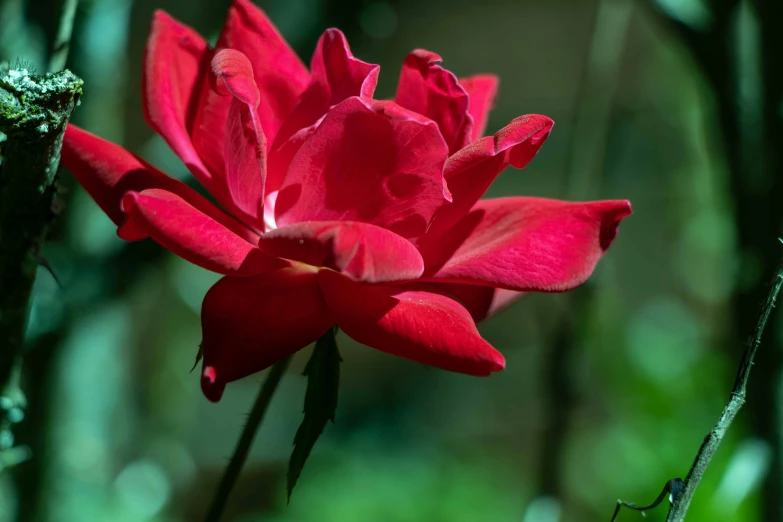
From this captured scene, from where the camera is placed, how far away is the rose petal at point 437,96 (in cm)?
42

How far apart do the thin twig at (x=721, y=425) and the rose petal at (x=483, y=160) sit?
0.14m

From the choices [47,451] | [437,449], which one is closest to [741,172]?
[47,451]

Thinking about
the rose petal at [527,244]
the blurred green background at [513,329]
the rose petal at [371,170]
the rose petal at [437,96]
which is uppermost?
the rose petal at [437,96]

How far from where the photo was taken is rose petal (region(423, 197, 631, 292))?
0.39 metres

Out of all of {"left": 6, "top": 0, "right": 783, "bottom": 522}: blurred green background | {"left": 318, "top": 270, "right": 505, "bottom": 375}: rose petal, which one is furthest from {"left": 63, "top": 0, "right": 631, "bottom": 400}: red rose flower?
{"left": 6, "top": 0, "right": 783, "bottom": 522}: blurred green background

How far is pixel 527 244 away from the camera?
0.41 m

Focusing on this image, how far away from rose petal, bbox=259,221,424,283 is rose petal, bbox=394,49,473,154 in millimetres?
102

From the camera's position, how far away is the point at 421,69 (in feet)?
1.41

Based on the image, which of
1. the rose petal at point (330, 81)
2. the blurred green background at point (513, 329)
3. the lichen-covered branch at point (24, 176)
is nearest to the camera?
the lichen-covered branch at point (24, 176)

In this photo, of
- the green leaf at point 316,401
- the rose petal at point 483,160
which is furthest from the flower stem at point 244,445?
the rose petal at point 483,160

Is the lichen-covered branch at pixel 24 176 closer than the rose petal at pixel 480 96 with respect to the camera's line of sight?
Yes

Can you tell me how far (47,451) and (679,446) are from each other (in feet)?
5.20

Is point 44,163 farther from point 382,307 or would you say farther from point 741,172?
point 741,172

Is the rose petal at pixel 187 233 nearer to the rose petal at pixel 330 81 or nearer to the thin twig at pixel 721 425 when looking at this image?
the rose petal at pixel 330 81
